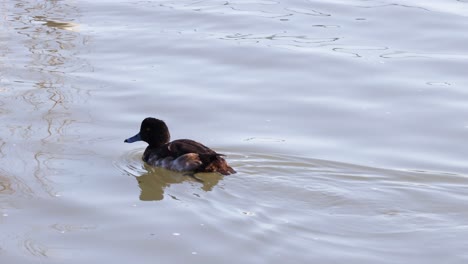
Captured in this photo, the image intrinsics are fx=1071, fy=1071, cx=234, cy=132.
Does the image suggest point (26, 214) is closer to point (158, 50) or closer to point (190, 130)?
point (190, 130)

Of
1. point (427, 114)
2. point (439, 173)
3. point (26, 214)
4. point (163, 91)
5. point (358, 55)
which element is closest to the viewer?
point (26, 214)

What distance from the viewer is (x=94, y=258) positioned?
782 centimetres

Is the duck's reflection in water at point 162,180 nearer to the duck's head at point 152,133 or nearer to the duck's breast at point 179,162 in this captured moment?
the duck's breast at point 179,162

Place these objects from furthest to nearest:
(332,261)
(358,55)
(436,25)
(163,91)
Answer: (436,25), (358,55), (163,91), (332,261)

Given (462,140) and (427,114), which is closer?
(462,140)

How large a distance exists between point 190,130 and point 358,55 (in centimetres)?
340

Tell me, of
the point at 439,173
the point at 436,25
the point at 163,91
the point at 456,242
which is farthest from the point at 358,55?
the point at 456,242

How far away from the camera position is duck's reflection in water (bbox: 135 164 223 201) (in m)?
9.55

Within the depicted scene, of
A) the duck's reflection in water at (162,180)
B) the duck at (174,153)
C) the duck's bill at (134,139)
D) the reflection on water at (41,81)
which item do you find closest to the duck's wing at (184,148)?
the duck at (174,153)

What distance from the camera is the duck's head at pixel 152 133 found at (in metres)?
10.6

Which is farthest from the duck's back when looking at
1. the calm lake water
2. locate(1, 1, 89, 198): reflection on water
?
locate(1, 1, 89, 198): reflection on water

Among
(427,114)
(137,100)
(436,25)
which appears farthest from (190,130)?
(436,25)

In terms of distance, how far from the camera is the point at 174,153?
10.2 m

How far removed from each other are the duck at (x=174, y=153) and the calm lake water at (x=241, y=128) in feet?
0.41
